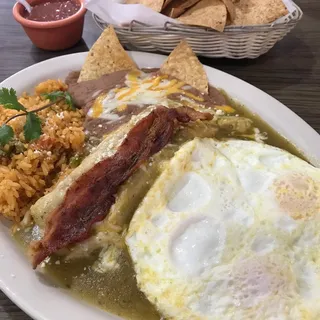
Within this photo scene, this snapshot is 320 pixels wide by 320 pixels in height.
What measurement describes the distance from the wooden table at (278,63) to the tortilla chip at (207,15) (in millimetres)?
422

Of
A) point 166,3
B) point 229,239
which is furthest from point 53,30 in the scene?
point 229,239

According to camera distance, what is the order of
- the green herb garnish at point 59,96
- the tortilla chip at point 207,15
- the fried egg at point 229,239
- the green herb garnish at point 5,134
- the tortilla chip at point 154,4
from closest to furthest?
the fried egg at point 229,239, the green herb garnish at point 5,134, the green herb garnish at point 59,96, the tortilla chip at point 207,15, the tortilla chip at point 154,4

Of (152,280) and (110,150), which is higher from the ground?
(110,150)

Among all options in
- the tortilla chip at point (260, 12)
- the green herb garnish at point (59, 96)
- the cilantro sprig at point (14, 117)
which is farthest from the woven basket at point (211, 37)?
the cilantro sprig at point (14, 117)

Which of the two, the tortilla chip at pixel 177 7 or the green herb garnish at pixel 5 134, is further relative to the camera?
the tortilla chip at pixel 177 7

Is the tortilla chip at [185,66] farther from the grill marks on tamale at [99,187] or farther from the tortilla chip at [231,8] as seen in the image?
the grill marks on tamale at [99,187]

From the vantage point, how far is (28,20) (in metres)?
3.19

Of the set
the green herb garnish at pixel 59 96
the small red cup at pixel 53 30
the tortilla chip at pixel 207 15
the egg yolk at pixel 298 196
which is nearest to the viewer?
the egg yolk at pixel 298 196

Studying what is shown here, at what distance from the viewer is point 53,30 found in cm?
325

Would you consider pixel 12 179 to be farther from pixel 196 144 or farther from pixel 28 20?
pixel 28 20

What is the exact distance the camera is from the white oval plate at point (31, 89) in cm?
194

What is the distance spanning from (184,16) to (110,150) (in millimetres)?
1275

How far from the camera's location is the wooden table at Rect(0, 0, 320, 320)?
3221 mm

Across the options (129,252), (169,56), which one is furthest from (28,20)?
(129,252)
